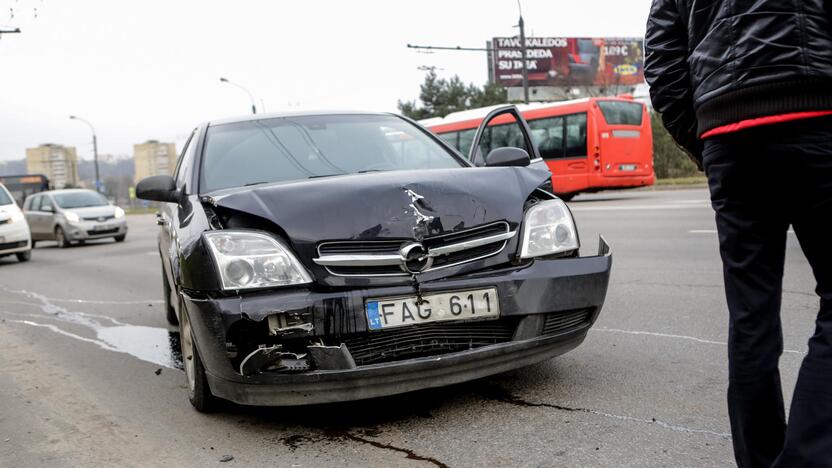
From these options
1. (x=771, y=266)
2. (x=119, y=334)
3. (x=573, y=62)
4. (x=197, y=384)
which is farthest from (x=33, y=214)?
(x=573, y=62)

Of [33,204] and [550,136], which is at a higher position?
[550,136]

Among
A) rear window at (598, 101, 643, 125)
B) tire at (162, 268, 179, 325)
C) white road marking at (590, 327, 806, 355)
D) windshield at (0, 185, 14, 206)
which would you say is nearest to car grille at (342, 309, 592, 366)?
white road marking at (590, 327, 806, 355)

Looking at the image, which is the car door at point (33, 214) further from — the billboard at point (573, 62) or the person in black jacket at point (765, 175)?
the billboard at point (573, 62)

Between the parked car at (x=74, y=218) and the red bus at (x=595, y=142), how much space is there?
9.21m

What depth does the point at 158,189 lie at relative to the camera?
4.49 meters

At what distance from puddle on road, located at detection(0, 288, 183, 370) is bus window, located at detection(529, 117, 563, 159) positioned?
1678 centimetres

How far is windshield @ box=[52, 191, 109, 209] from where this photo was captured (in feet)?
65.7

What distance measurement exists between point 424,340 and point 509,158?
4.14 ft

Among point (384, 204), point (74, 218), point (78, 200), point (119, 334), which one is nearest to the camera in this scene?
point (384, 204)

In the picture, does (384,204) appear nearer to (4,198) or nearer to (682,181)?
(4,198)

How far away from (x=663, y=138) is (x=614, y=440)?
29.9 metres

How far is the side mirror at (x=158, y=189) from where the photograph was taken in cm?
446

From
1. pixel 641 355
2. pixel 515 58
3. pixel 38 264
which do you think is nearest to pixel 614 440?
pixel 641 355

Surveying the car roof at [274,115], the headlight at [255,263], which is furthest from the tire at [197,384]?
the car roof at [274,115]
